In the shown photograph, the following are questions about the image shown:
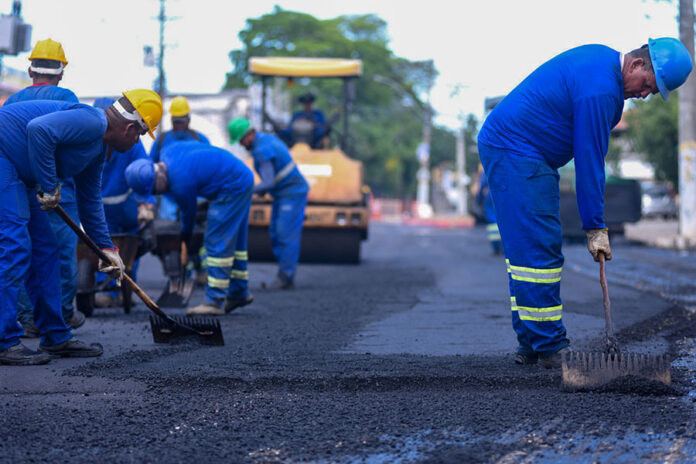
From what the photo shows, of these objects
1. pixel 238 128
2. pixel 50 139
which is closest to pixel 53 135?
pixel 50 139

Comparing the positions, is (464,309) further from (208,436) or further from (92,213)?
(208,436)

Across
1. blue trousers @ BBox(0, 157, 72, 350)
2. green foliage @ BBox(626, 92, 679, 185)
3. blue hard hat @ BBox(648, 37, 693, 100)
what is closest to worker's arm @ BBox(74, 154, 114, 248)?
blue trousers @ BBox(0, 157, 72, 350)

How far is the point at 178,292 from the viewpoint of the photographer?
27.2 ft

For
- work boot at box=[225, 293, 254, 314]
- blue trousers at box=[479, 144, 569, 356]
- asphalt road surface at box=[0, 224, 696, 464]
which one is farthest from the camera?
work boot at box=[225, 293, 254, 314]

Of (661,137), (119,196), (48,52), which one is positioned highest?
(48,52)

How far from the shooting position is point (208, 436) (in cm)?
365

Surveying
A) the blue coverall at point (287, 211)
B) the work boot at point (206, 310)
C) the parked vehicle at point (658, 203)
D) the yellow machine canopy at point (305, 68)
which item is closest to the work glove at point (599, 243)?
the work boot at point (206, 310)

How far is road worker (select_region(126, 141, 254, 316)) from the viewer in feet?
24.8

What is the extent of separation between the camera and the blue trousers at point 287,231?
1013cm

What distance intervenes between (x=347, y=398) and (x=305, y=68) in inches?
447

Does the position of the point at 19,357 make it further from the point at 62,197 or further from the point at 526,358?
the point at 526,358

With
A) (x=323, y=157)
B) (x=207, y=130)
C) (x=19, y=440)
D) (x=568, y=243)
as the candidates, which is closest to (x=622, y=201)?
(x=568, y=243)

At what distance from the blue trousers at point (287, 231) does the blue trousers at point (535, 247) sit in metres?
5.32

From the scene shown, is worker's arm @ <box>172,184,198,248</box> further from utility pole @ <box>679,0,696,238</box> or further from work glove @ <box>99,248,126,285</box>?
utility pole @ <box>679,0,696,238</box>
